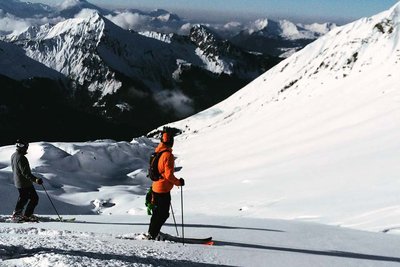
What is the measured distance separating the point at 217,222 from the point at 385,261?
475cm

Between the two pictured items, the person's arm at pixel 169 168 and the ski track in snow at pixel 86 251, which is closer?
the ski track in snow at pixel 86 251

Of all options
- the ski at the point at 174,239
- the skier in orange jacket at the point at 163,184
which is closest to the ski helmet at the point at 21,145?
the ski at the point at 174,239

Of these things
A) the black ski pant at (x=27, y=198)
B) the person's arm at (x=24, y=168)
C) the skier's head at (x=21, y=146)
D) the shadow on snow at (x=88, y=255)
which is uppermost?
the skier's head at (x=21, y=146)

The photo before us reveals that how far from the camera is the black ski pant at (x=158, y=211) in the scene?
916 cm

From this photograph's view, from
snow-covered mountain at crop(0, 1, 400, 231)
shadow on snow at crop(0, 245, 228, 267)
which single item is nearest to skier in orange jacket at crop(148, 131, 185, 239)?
shadow on snow at crop(0, 245, 228, 267)

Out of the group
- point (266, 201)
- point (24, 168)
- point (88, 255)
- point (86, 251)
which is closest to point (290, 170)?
point (266, 201)

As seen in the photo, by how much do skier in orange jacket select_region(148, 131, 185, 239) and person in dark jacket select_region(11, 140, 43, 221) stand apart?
4200mm

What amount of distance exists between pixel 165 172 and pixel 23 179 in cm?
559

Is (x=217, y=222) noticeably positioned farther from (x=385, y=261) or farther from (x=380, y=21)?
(x=380, y=21)

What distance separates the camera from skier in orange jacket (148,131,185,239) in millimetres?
8766

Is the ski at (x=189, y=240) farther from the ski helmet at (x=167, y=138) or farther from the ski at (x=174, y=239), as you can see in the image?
the ski helmet at (x=167, y=138)

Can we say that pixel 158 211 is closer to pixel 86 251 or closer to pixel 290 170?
pixel 86 251

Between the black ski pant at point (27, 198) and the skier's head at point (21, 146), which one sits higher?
the skier's head at point (21, 146)

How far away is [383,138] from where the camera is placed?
2636 centimetres
